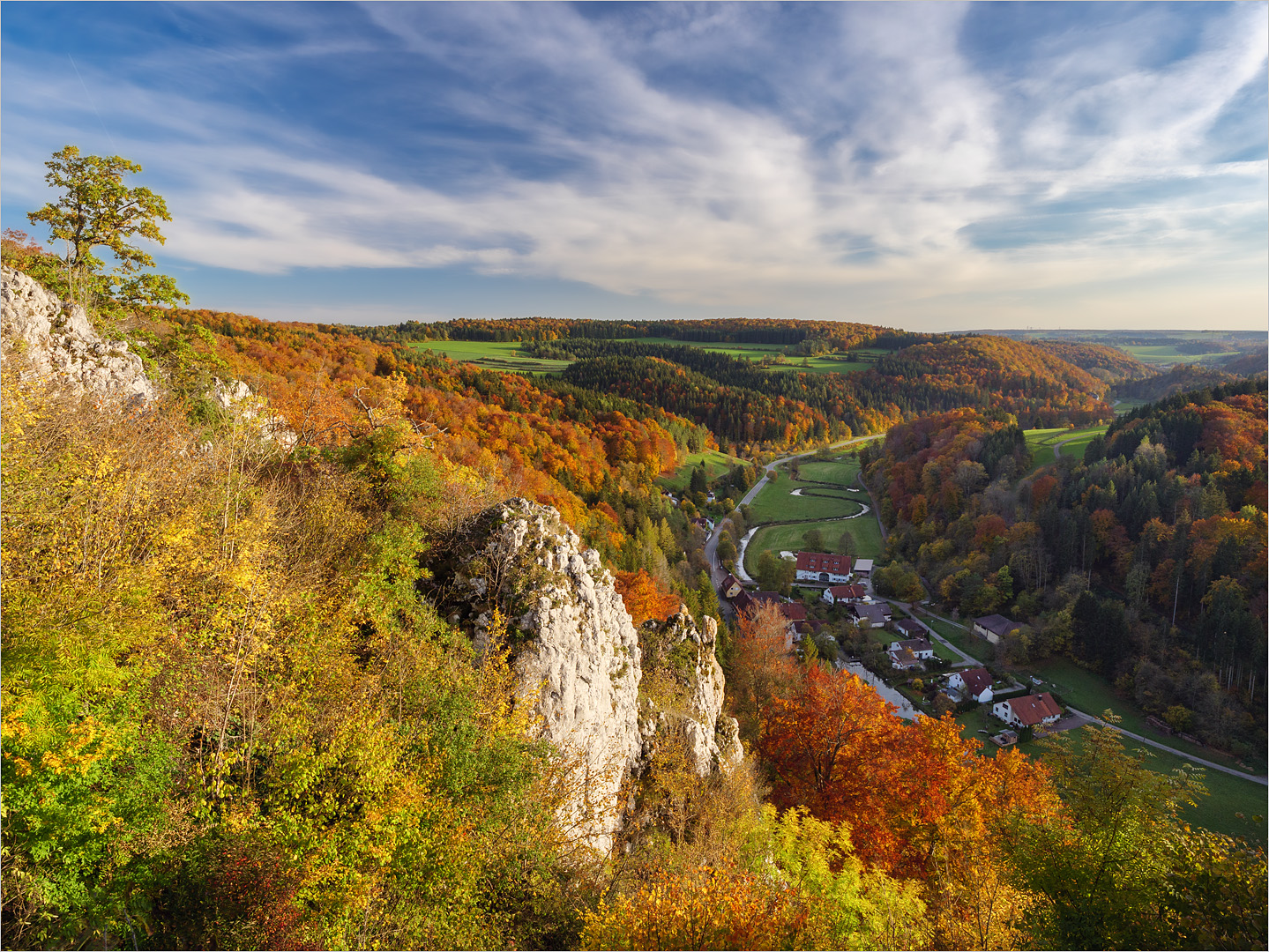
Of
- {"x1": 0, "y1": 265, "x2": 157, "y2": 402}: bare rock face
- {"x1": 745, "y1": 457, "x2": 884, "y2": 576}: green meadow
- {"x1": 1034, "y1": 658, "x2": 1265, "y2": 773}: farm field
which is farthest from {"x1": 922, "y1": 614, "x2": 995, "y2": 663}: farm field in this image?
{"x1": 0, "y1": 265, "x2": 157, "y2": 402}: bare rock face

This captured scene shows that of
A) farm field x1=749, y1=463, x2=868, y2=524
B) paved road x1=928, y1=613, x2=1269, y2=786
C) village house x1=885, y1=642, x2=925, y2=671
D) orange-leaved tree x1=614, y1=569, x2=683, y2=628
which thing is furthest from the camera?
farm field x1=749, y1=463, x2=868, y2=524

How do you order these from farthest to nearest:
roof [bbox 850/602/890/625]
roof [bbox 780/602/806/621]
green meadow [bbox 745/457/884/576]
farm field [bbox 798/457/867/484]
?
farm field [bbox 798/457/867/484] → green meadow [bbox 745/457/884/576] → roof [bbox 850/602/890/625] → roof [bbox 780/602/806/621]

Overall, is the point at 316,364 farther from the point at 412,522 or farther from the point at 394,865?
the point at 394,865

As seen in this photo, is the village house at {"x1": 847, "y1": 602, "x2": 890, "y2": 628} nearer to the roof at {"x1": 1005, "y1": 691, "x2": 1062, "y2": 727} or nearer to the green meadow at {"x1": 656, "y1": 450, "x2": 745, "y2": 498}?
the roof at {"x1": 1005, "y1": 691, "x2": 1062, "y2": 727}

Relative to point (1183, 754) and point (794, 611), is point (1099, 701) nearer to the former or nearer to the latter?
point (1183, 754)

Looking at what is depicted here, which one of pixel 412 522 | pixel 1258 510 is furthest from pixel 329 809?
pixel 1258 510

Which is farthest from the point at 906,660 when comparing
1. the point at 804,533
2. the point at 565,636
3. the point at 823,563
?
the point at 565,636

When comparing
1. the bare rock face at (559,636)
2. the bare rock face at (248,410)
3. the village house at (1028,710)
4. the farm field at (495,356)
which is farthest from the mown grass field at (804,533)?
the farm field at (495,356)
